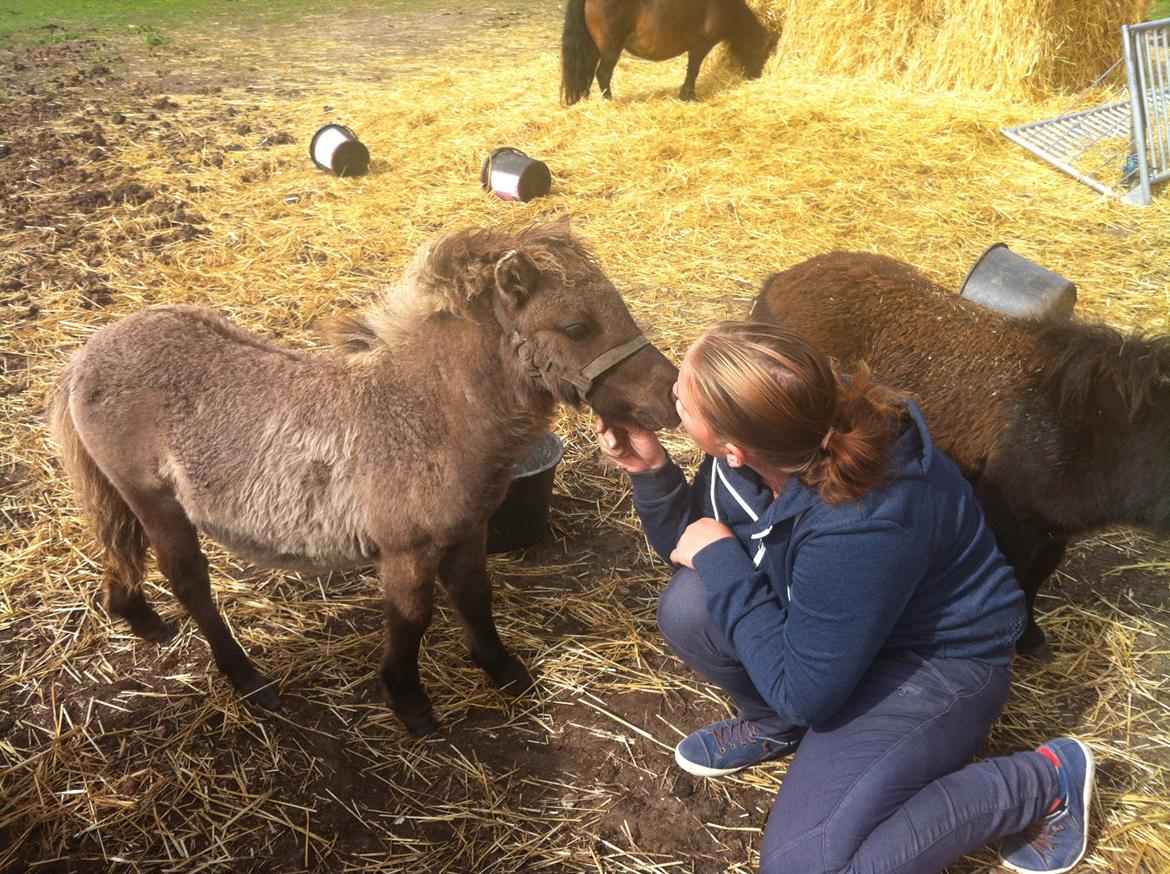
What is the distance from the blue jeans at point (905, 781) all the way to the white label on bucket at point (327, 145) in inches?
274

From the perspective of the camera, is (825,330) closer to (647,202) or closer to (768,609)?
(768,609)

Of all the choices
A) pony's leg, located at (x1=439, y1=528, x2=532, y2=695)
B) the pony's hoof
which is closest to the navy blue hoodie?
pony's leg, located at (x1=439, y1=528, x2=532, y2=695)

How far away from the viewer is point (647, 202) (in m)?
7.43

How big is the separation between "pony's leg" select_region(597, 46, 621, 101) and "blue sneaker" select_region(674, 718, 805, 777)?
8.87 m

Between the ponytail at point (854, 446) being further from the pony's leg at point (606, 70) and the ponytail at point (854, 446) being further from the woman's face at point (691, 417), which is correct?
the pony's leg at point (606, 70)

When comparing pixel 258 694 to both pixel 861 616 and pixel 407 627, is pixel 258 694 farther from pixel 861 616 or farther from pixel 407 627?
pixel 861 616

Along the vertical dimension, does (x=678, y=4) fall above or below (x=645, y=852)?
above

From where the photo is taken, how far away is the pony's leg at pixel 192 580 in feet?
9.95

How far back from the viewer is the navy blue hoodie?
2.16 meters

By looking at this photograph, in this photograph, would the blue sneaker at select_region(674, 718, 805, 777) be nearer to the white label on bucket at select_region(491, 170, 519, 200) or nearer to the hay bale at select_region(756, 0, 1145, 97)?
the white label on bucket at select_region(491, 170, 519, 200)

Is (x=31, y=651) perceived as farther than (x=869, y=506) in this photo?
Yes

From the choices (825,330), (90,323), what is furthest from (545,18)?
(825,330)

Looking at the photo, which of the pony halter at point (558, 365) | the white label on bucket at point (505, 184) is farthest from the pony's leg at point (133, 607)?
the white label on bucket at point (505, 184)

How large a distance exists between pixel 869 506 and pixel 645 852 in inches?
56.9
